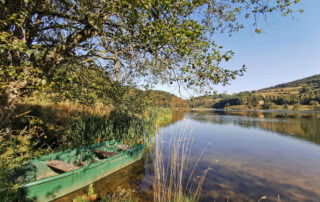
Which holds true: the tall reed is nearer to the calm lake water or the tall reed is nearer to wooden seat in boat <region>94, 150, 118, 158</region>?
the calm lake water

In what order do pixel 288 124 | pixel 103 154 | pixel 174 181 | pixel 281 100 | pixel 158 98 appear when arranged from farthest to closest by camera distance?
pixel 281 100 → pixel 288 124 → pixel 158 98 → pixel 103 154 → pixel 174 181

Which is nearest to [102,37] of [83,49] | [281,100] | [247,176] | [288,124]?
[83,49]

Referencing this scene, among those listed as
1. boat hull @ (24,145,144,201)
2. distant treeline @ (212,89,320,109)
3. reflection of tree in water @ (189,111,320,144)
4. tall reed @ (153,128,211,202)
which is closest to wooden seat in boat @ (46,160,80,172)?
boat hull @ (24,145,144,201)

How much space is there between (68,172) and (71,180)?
0.34m

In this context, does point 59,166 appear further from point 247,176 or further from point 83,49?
point 247,176

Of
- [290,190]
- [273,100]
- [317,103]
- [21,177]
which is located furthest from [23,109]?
[273,100]

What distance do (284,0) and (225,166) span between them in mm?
7798

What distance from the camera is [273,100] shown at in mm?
101375

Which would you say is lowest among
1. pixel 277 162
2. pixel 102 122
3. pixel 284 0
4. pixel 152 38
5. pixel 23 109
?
pixel 277 162

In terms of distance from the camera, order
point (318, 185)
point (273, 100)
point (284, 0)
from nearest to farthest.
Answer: point (284, 0)
point (318, 185)
point (273, 100)

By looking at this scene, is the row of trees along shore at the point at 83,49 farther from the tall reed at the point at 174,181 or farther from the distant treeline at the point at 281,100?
the distant treeline at the point at 281,100

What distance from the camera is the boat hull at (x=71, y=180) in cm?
416

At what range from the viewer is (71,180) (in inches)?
198

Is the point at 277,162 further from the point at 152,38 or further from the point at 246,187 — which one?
the point at 152,38
